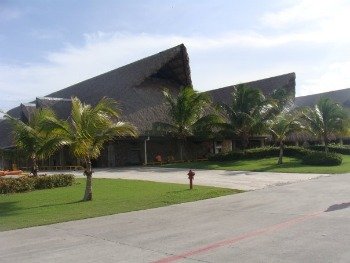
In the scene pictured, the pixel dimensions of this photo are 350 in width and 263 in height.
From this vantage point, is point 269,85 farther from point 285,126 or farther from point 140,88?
point 285,126

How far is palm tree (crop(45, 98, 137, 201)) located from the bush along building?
16549 millimetres

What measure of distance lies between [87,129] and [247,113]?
63.4 feet

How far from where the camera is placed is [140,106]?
3231 cm

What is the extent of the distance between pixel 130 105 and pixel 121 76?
18.8ft

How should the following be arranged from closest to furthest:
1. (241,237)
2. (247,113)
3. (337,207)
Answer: (241,237) → (337,207) → (247,113)

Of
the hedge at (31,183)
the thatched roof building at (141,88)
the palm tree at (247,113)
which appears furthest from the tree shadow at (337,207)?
the thatched roof building at (141,88)

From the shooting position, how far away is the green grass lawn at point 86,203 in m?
10.4

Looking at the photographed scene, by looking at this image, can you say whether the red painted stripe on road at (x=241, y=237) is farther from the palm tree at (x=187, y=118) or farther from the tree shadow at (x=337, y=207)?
the palm tree at (x=187, y=118)

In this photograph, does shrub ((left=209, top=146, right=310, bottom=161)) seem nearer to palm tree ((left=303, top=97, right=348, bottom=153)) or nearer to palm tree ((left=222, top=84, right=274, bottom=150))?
palm tree ((left=222, top=84, right=274, bottom=150))

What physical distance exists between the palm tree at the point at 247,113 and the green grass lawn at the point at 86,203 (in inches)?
581

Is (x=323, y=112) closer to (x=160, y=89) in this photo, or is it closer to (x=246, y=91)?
(x=246, y=91)

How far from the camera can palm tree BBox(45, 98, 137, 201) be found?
42.4 ft

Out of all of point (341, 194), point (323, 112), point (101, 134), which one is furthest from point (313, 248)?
point (323, 112)

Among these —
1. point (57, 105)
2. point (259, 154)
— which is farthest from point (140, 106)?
point (259, 154)
